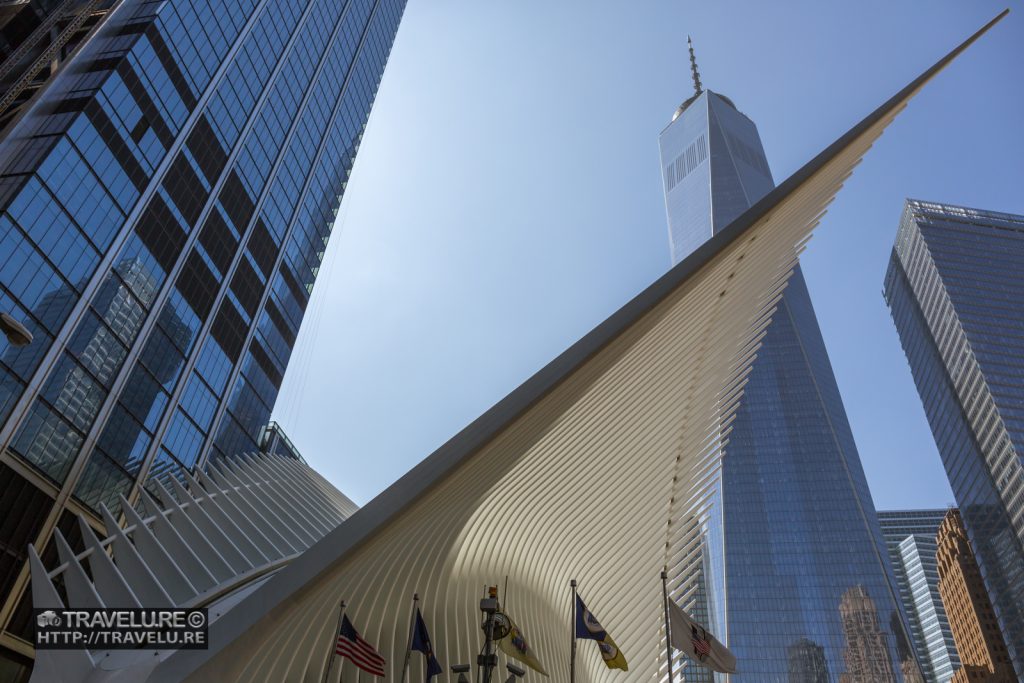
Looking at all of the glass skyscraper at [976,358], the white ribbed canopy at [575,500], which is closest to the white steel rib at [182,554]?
the white ribbed canopy at [575,500]

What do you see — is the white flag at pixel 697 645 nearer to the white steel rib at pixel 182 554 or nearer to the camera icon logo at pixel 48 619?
the white steel rib at pixel 182 554

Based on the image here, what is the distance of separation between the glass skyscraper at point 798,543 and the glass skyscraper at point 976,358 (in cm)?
1504

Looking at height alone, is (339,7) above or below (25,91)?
above

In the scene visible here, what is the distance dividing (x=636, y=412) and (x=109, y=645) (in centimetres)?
1745

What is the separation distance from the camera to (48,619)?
69.1 feet

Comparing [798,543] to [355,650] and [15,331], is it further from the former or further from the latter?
[15,331]

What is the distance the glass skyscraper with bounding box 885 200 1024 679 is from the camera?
358 feet

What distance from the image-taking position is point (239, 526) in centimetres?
3241

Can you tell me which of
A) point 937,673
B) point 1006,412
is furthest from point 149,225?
point 937,673

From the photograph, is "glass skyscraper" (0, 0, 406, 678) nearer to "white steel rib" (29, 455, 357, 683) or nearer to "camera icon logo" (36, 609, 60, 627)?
"white steel rib" (29, 455, 357, 683)

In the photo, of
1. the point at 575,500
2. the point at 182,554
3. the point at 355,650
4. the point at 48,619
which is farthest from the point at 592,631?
the point at 182,554

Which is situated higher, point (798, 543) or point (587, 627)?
point (798, 543)

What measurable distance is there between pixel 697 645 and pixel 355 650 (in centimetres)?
917

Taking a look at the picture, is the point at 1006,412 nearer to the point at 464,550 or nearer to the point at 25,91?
the point at 464,550
